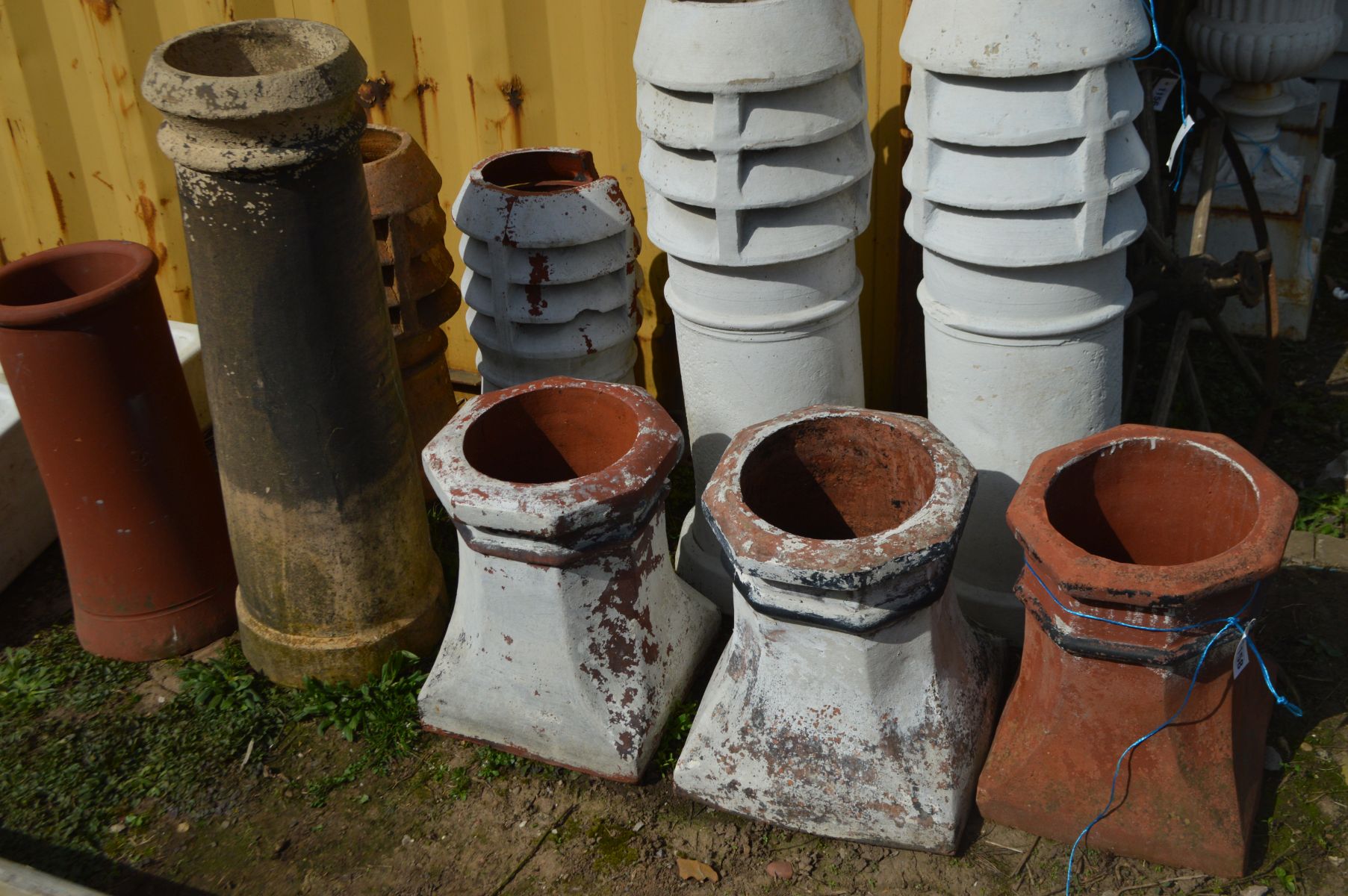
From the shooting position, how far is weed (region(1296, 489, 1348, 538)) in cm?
364

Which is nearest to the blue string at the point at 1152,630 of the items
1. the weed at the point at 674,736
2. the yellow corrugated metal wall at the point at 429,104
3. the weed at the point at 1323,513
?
the weed at the point at 674,736

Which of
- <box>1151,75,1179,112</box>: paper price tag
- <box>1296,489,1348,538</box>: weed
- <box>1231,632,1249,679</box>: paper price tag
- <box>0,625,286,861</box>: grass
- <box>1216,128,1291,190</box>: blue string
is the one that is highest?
<box>1151,75,1179,112</box>: paper price tag

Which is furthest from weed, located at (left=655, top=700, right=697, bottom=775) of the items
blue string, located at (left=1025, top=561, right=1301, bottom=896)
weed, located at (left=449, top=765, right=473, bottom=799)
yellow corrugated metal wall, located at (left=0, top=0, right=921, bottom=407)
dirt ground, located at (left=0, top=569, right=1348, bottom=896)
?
yellow corrugated metal wall, located at (left=0, top=0, right=921, bottom=407)

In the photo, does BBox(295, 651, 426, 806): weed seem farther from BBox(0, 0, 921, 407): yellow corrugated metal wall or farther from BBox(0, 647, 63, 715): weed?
BBox(0, 0, 921, 407): yellow corrugated metal wall

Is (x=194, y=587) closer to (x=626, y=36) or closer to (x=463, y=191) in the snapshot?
(x=463, y=191)

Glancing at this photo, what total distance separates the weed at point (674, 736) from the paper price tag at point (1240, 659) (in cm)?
122

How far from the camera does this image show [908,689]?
2703mm

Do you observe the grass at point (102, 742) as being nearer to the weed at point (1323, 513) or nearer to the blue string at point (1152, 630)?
the blue string at point (1152, 630)

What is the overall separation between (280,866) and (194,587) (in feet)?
3.10

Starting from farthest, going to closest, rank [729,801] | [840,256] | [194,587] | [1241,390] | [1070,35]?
[1241,390]
[194,587]
[840,256]
[729,801]
[1070,35]

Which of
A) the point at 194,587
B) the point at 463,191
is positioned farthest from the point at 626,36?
the point at 194,587

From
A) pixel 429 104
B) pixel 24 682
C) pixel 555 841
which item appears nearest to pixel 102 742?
pixel 24 682

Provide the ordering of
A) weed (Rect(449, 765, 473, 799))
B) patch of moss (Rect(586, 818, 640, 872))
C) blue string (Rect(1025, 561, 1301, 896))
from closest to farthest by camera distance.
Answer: blue string (Rect(1025, 561, 1301, 896)) < patch of moss (Rect(586, 818, 640, 872)) < weed (Rect(449, 765, 473, 799))

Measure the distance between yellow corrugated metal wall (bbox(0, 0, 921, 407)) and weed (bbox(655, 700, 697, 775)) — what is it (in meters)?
1.42
